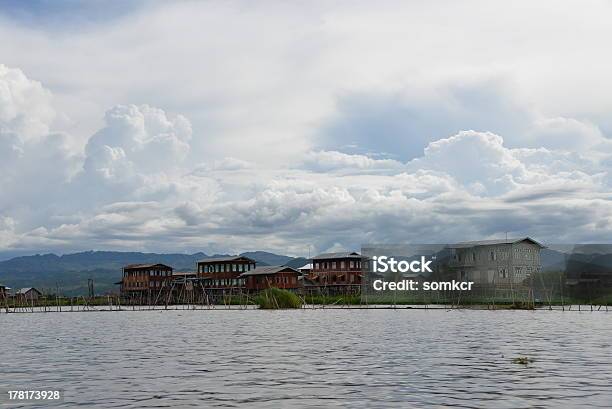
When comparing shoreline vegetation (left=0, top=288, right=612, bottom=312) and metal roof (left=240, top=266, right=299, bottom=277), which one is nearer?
Result: shoreline vegetation (left=0, top=288, right=612, bottom=312)

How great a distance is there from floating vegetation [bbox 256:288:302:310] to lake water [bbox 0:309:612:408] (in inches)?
2379

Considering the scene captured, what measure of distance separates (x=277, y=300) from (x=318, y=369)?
87.2 meters

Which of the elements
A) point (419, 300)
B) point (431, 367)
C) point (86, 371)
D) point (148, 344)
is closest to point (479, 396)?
point (431, 367)

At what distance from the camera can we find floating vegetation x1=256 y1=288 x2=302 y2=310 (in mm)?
121312

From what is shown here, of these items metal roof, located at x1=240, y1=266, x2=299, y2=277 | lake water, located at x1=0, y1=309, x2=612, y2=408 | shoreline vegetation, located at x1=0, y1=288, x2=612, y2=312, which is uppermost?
metal roof, located at x1=240, y1=266, x2=299, y2=277

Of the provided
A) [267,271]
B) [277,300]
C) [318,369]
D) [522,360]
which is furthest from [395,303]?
[318,369]

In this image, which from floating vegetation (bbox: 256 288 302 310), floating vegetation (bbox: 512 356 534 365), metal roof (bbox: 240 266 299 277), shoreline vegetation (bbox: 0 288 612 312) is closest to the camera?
floating vegetation (bbox: 512 356 534 365)

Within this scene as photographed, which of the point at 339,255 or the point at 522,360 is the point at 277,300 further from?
the point at 522,360

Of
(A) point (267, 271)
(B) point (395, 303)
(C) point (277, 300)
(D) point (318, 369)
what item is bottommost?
(D) point (318, 369)

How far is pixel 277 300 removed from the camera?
122 meters

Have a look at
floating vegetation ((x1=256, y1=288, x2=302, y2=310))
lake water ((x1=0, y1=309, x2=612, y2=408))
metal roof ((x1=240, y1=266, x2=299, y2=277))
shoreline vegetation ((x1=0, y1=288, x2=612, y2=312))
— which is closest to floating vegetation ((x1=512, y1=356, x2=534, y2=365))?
lake water ((x1=0, y1=309, x2=612, y2=408))

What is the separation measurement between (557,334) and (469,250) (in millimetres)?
80169

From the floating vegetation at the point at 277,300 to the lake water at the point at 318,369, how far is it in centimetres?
6044

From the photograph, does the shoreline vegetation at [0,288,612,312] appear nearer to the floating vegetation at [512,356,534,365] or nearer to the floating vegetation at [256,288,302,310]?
the floating vegetation at [256,288,302,310]
